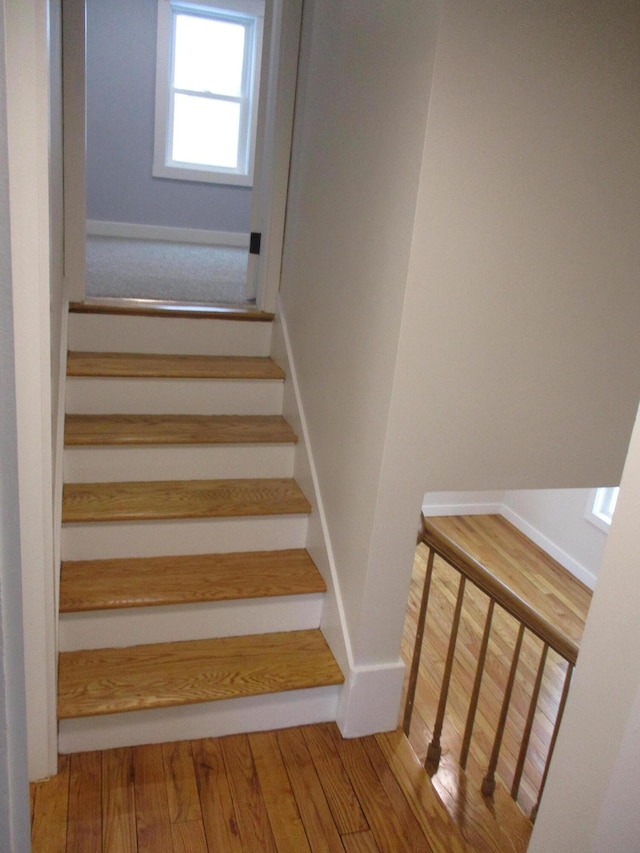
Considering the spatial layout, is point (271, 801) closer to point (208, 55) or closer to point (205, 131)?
point (205, 131)

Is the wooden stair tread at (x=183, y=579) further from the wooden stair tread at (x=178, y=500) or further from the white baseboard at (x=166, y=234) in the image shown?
the white baseboard at (x=166, y=234)

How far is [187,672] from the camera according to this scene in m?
2.26

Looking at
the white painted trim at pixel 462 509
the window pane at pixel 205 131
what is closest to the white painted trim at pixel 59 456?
the window pane at pixel 205 131

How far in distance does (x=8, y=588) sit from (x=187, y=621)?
63.4 inches

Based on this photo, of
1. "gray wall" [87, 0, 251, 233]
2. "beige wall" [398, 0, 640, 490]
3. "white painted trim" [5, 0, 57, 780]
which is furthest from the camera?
"gray wall" [87, 0, 251, 233]

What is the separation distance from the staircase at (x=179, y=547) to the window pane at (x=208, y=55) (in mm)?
3110

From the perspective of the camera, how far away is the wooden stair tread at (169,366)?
278 centimetres

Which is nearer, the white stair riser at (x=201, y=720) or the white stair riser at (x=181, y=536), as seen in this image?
the white stair riser at (x=201, y=720)

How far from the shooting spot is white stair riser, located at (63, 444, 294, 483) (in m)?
2.59

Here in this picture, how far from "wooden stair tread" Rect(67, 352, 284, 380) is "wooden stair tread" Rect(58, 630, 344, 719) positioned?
1.04 m

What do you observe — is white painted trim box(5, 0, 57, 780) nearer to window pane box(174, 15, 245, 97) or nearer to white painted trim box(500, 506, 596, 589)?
white painted trim box(500, 506, 596, 589)

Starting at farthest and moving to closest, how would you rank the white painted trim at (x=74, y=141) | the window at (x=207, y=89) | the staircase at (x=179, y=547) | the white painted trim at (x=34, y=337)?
the window at (x=207, y=89), the white painted trim at (x=74, y=141), the staircase at (x=179, y=547), the white painted trim at (x=34, y=337)

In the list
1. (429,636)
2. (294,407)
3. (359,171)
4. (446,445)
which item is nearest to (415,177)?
(359,171)

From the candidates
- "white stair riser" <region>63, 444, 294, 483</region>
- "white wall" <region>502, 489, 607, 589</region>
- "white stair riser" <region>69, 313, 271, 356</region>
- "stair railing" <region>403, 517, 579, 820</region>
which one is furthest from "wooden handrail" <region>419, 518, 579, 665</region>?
"white wall" <region>502, 489, 607, 589</region>
